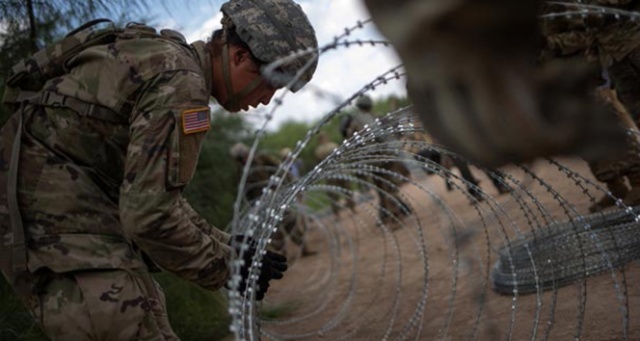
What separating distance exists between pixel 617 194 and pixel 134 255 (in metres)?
4.56

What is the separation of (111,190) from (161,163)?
0.45 metres

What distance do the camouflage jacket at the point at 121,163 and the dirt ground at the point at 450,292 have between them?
2.79ft

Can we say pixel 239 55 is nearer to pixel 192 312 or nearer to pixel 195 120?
pixel 195 120

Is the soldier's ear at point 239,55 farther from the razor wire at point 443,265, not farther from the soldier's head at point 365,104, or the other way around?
the soldier's head at point 365,104

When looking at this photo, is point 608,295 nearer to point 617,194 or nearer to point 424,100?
point 617,194

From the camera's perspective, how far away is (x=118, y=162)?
2.56 m

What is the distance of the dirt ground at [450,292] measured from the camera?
374 cm

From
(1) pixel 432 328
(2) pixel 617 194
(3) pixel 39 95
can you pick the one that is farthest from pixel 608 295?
(3) pixel 39 95

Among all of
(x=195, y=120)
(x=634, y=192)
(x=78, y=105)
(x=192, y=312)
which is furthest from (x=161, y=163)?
(x=634, y=192)

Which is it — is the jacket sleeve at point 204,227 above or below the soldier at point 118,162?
below

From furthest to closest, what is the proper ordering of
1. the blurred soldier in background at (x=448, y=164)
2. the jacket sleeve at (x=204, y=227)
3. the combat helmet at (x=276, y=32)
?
1. the blurred soldier in background at (x=448, y=164)
2. the jacket sleeve at (x=204, y=227)
3. the combat helmet at (x=276, y=32)

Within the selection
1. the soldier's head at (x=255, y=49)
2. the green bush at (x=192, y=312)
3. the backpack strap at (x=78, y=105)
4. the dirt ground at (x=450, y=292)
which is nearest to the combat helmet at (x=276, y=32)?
the soldier's head at (x=255, y=49)

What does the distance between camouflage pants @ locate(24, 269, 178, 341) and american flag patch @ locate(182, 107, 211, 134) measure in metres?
0.53

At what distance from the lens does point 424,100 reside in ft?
3.71
